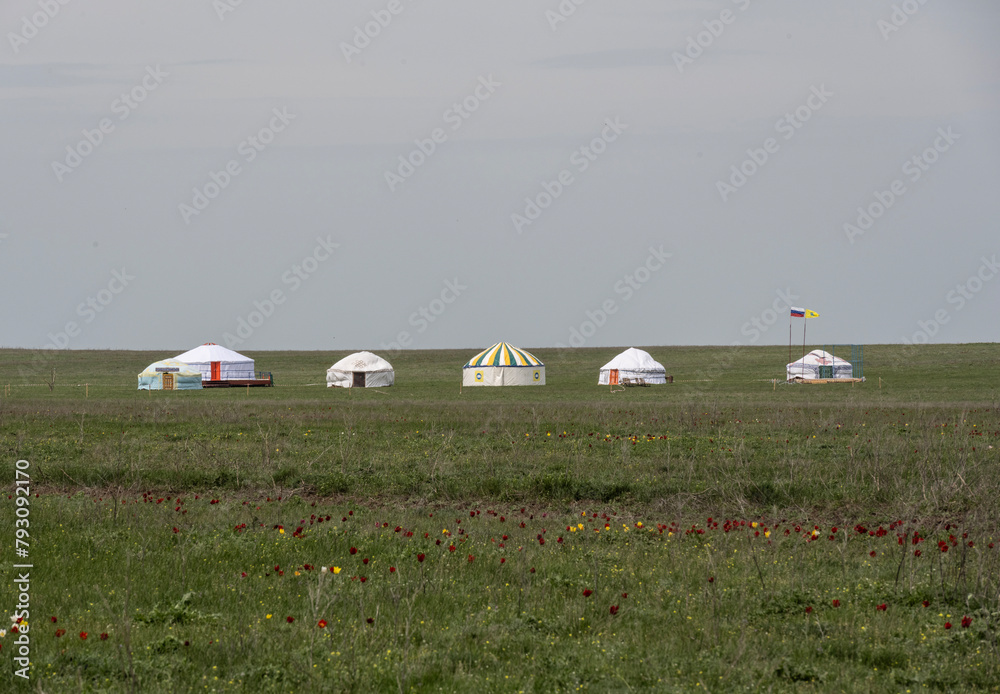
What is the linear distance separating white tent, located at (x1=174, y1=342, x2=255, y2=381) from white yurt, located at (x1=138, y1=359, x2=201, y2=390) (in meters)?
1.88

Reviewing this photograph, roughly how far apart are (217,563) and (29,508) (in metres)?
4.42

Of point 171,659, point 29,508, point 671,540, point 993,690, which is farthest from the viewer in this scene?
point 29,508

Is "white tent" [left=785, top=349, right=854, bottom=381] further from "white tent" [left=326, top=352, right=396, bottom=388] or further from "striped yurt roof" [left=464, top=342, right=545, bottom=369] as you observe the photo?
"white tent" [left=326, top=352, right=396, bottom=388]

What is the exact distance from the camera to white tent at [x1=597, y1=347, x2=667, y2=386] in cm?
6525

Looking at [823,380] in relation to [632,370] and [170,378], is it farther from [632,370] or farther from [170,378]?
[170,378]

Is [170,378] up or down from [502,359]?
down

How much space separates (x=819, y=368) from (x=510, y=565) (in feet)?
198

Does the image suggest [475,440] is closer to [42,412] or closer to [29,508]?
[29,508]

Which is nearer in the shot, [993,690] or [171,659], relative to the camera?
[993,690]

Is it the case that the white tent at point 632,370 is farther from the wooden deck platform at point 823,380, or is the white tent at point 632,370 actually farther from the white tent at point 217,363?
the white tent at point 217,363

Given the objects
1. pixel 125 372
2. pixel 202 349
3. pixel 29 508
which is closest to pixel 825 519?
pixel 29 508

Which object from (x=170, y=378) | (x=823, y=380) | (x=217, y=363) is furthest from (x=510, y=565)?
(x=217, y=363)

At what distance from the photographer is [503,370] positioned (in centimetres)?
6400

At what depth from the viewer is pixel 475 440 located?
62.2 ft
